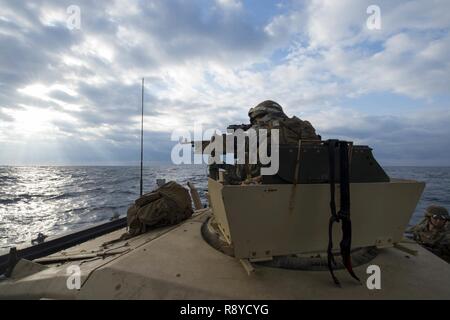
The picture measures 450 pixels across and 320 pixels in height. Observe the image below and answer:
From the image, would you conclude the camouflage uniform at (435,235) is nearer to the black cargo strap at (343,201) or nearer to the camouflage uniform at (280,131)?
the camouflage uniform at (280,131)

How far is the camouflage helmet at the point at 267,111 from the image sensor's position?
444 cm

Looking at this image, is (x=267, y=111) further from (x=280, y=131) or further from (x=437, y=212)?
(x=437, y=212)

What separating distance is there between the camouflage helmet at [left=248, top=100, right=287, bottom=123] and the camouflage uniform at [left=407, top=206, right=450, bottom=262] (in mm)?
4831

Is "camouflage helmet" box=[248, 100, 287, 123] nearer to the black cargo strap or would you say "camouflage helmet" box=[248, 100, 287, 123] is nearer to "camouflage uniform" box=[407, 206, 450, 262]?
the black cargo strap

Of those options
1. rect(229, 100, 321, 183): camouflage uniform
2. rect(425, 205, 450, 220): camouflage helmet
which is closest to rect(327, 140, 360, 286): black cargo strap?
rect(229, 100, 321, 183): camouflage uniform

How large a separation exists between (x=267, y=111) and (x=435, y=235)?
5.14 meters

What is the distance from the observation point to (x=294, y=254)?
339 cm

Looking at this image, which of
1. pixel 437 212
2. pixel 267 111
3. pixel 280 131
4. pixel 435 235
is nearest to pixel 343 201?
pixel 280 131

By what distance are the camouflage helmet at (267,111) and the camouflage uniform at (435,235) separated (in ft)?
15.8

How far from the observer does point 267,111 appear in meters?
4.48

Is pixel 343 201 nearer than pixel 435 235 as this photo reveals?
Yes
